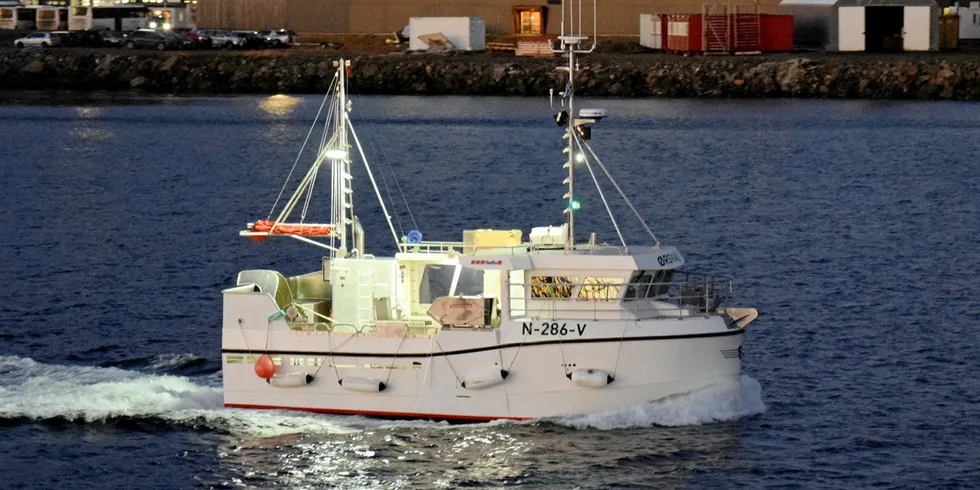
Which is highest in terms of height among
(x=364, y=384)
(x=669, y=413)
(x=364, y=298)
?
(x=364, y=298)

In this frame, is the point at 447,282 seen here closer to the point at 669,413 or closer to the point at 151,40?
the point at 669,413

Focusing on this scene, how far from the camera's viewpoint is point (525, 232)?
53219mm

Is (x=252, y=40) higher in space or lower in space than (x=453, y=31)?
lower

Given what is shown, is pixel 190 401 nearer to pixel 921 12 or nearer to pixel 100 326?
pixel 100 326

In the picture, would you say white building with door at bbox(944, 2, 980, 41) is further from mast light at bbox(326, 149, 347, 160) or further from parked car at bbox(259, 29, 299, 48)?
mast light at bbox(326, 149, 347, 160)

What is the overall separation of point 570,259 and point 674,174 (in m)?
41.9

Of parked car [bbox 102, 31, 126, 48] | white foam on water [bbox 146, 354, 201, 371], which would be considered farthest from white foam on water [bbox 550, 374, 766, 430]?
parked car [bbox 102, 31, 126, 48]

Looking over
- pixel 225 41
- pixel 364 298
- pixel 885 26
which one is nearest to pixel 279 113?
pixel 225 41

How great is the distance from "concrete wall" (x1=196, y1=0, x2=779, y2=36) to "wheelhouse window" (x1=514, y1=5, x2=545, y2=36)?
0.48 metres

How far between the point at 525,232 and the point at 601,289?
931 inches

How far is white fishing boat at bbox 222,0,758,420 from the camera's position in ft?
95.3

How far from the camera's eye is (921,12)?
107 meters

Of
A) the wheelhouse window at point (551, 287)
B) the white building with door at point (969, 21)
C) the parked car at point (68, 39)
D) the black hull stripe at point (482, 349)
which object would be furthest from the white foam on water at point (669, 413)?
the parked car at point (68, 39)

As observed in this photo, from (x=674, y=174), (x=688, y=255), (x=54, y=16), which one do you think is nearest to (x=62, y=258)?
(x=688, y=255)
